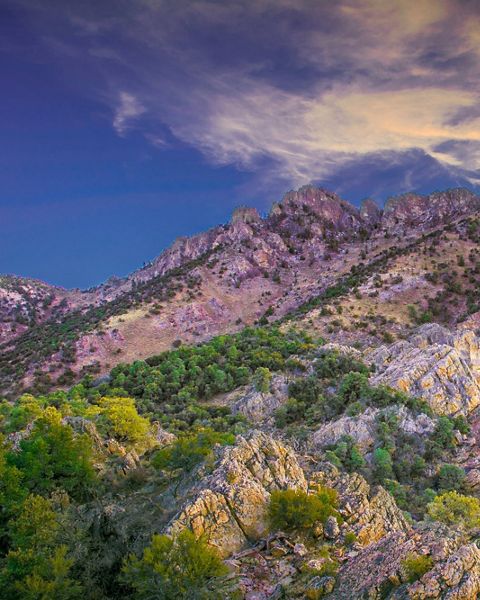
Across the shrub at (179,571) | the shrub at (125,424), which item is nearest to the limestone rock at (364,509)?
the shrub at (179,571)

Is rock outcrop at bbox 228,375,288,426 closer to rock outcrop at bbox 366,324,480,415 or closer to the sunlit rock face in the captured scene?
rock outcrop at bbox 366,324,480,415

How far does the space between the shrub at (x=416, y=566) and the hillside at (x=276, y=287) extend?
64.4 m

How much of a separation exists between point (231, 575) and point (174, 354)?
58.6 metres

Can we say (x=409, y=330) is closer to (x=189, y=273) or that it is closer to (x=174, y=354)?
(x=174, y=354)

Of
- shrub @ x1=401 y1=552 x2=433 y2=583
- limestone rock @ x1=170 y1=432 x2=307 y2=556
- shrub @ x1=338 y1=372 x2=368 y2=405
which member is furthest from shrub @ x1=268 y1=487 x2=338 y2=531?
shrub @ x1=338 y1=372 x2=368 y2=405

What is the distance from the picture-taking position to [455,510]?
30062 mm

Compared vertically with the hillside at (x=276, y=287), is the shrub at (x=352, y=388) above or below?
below

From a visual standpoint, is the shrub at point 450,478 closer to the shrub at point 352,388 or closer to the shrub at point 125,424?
the shrub at point 352,388

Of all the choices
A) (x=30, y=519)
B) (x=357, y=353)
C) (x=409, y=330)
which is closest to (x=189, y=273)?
(x=409, y=330)

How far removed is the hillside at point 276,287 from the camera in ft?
295

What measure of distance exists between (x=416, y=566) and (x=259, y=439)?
42.8 ft

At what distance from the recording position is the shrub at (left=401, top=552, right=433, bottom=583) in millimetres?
13855

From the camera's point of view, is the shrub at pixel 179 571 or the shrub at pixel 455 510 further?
the shrub at pixel 455 510

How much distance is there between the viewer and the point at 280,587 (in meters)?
16.6
